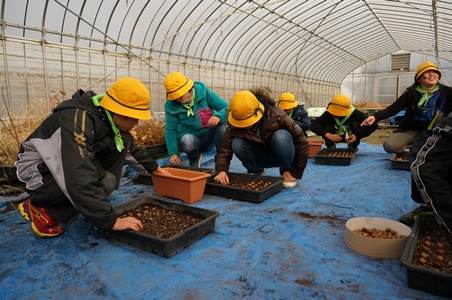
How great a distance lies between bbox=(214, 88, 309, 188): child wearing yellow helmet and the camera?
2887mm

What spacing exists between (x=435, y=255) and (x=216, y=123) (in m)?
2.43

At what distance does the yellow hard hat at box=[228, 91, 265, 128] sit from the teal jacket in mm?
876

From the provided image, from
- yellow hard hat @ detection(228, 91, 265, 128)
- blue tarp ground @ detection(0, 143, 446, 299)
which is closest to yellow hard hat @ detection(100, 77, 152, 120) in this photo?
blue tarp ground @ detection(0, 143, 446, 299)

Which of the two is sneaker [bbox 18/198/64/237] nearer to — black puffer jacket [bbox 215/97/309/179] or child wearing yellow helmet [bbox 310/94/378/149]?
black puffer jacket [bbox 215/97/309/179]

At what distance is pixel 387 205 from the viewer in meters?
2.53

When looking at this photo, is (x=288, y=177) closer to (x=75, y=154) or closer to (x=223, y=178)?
(x=223, y=178)

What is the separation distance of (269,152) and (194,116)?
104 cm

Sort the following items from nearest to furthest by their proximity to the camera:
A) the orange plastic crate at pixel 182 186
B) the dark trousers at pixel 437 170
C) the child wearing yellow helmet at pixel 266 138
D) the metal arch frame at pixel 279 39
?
the dark trousers at pixel 437 170 → the orange plastic crate at pixel 182 186 → the child wearing yellow helmet at pixel 266 138 → the metal arch frame at pixel 279 39

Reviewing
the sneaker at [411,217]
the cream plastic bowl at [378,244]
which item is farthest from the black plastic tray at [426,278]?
the sneaker at [411,217]

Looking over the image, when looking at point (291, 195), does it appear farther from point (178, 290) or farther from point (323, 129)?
point (323, 129)

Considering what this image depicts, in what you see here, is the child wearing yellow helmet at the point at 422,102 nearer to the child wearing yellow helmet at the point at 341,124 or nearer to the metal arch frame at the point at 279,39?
the child wearing yellow helmet at the point at 341,124

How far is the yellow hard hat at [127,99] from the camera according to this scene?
180 centimetres

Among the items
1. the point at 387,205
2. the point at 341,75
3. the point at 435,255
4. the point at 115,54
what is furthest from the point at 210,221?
the point at 341,75

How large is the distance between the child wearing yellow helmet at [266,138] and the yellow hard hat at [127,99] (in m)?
1.09
